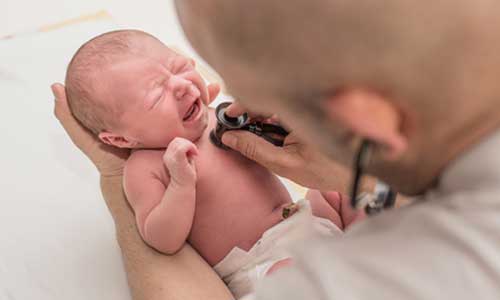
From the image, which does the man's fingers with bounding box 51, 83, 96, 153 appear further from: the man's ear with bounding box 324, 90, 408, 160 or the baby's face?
the man's ear with bounding box 324, 90, 408, 160

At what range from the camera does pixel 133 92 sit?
95 centimetres

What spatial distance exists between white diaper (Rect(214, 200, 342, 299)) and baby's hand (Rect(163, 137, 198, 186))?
141 mm

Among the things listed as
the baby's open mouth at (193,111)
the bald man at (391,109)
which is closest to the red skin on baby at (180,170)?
the baby's open mouth at (193,111)

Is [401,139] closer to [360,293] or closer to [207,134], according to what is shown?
[360,293]

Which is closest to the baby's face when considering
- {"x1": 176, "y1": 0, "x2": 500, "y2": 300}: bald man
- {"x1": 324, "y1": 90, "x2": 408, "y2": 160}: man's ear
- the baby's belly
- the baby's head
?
the baby's head

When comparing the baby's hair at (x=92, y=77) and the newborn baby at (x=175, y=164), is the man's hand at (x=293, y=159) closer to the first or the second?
the newborn baby at (x=175, y=164)

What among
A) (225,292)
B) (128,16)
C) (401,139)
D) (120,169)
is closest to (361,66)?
(401,139)

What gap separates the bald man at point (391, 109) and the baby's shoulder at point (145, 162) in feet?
1.41

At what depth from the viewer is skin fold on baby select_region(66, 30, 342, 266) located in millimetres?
936

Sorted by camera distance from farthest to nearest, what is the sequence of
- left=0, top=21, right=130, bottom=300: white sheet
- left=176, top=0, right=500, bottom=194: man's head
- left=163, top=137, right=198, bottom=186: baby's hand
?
left=0, top=21, right=130, bottom=300: white sheet → left=163, top=137, right=198, bottom=186: baby's hand → left=176, top=0, right=500, bottom=194: man's head

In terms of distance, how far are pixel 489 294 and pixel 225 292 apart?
492 millimetres

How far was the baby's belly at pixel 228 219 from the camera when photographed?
0.99 metres

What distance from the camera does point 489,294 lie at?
51 cm

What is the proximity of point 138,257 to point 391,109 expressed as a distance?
2.02 ft
